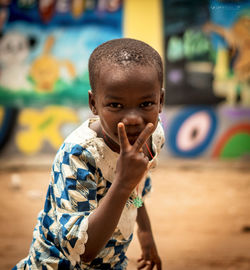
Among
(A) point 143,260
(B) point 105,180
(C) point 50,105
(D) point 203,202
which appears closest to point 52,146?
(C) point 50,105

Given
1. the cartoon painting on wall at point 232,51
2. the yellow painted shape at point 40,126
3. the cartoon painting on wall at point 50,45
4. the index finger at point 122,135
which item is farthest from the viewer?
the yellow painted shape at point 40,126

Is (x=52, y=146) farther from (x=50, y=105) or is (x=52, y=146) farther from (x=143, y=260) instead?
(x=143, y=260)

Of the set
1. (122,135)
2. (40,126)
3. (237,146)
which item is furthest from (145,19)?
(122,135)

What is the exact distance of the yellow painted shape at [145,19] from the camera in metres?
6.46

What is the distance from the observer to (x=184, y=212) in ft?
13.5

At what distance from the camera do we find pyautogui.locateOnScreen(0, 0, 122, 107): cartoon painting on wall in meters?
6.55

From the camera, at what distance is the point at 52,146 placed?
6691 mm

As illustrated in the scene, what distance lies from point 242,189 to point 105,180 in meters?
3.99

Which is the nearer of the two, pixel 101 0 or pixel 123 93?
pixel 123 93

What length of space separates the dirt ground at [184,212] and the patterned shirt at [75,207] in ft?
4.14

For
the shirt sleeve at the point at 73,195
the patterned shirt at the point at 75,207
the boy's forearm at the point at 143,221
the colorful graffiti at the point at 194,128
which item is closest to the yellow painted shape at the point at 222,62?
the colorful graffiti at the point at 194,128

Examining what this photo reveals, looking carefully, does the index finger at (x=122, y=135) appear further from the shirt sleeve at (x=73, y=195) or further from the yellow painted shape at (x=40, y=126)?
the yellow painted shape at (x=40, y=126)

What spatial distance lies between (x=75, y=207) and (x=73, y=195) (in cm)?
4

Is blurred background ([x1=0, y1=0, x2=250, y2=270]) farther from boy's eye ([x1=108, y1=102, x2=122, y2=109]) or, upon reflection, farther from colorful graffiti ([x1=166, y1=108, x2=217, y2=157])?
boy's eye ([x1=108, y1=102, x2=122, y2=109])
